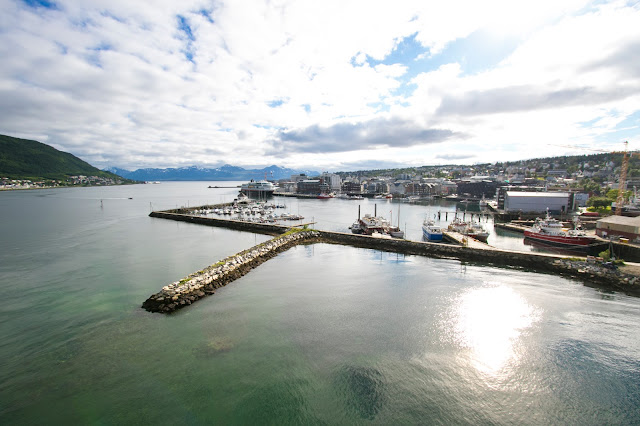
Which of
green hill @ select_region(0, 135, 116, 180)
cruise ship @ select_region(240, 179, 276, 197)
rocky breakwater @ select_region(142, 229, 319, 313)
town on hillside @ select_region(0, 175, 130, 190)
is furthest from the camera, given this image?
green hill @ select_region(0, 135, 116, 180)

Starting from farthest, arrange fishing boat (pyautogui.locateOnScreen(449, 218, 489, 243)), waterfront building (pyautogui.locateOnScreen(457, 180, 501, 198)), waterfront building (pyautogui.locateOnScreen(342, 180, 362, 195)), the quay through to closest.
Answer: waterfront building (pyautogui.locateOnScreen(342, 180, 362, 195)) < waterfront building (pyautogui.locateOnScreen(457, 180, 501, 198)) < fishing boat (pyautogui.locateOnScreen(449, 218, 489, 243)) < the quay

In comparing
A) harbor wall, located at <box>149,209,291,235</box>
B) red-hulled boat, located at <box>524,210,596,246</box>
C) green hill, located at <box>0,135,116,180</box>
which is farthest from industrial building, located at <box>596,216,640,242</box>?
green hill, located at <box>0,135,116,180</box>

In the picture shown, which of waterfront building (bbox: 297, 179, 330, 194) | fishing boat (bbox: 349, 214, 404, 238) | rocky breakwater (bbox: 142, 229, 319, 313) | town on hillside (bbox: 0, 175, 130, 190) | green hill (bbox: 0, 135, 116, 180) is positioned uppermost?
green hill (bbox: 0, 135, 116, 180)

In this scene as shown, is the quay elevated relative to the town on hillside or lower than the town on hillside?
lower

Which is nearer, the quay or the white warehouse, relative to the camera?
the quay

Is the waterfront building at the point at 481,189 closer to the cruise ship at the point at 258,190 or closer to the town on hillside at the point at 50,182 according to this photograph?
the cruise ship at the point at 258,190

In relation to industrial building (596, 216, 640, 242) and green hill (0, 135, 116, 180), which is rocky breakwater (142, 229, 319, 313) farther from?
green hill (0, 135, 116, 180)

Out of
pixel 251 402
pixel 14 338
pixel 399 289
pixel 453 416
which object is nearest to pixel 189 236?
pixel 14 338
